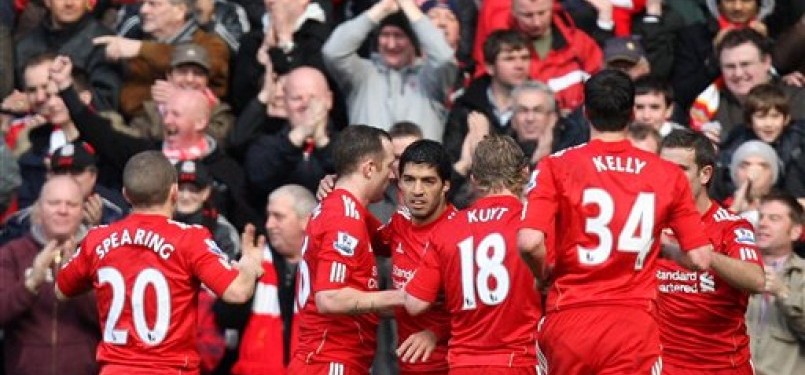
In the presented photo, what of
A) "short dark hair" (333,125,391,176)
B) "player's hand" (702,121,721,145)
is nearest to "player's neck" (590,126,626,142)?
"short dark hair" (333,125,391,176)

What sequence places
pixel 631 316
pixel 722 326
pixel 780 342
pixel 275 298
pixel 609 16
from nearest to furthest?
pixel 631 316
pixel 722 326
pixel 780 342
pixel 275 298
pixel 609 16

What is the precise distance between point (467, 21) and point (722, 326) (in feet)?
21.0

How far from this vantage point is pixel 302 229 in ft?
51.5

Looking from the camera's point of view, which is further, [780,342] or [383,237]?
[780,342]

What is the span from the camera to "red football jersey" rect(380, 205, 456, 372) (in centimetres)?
1335

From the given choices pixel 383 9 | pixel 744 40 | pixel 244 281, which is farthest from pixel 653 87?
pixel 244 281

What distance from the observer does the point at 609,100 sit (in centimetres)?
1190

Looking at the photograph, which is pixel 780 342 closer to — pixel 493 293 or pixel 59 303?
pixel 493 293

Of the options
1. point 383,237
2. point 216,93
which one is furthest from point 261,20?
point 383,237


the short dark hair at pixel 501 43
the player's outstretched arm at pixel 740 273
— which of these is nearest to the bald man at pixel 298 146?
the short dark hair at pixel 501 43

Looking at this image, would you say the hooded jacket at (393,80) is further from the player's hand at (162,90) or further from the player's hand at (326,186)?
the player's hand at (326,186)

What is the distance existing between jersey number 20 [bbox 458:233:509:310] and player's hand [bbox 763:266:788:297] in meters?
2.34

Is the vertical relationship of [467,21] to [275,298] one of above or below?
above

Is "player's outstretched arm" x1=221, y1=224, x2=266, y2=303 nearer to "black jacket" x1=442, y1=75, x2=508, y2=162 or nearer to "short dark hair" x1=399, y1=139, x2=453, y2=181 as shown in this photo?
"short dark hair" x1=399, y1=139, x2=453, y2=181
